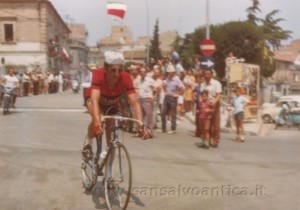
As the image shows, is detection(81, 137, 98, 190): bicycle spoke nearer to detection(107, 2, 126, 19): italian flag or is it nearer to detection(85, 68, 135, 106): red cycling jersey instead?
detection(85, 68, 135, 106): red cycling jersey

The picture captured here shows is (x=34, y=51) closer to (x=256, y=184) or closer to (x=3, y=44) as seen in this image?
(x=3, y=44)

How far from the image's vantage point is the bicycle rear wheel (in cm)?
621

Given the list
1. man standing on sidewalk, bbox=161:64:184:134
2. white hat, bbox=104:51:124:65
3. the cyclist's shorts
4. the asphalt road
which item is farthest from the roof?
white hat, bbox=104:51:124:65

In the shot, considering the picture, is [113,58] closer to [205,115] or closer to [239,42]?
[205,115]

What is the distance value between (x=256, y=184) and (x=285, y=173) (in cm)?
131

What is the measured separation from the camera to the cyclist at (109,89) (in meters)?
5.66

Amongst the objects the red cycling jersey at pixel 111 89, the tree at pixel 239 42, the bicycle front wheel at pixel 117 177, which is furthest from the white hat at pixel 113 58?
the tree at pixel 239 42

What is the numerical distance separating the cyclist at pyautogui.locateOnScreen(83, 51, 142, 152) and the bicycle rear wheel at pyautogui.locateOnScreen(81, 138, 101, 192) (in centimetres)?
33

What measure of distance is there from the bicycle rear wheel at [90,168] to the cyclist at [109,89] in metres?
0.33

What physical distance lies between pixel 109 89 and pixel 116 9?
1812 centimetres

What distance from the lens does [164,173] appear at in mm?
7914

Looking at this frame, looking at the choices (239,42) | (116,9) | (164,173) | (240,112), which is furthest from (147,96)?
(239,42)

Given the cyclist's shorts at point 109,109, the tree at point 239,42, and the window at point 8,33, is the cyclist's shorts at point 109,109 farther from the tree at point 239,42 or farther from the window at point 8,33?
the window at point 8,33

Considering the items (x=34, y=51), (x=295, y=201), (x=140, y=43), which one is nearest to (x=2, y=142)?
(x=295, y=201)
